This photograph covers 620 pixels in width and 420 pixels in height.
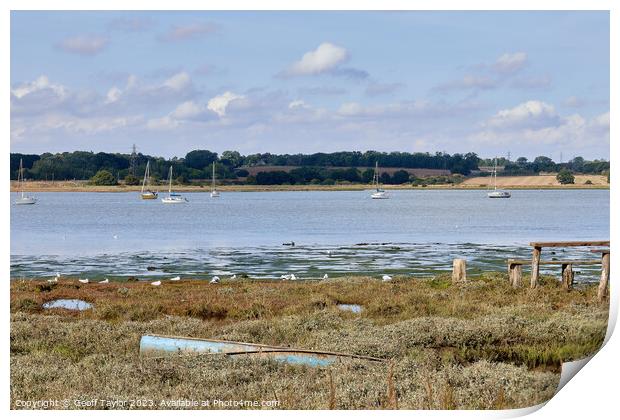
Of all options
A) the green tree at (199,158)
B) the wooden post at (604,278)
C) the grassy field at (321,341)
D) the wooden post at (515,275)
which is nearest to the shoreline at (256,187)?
the green tree at (199,158)

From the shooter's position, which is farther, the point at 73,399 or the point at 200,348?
the point at 200,348

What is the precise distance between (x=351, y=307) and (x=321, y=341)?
3.11 m

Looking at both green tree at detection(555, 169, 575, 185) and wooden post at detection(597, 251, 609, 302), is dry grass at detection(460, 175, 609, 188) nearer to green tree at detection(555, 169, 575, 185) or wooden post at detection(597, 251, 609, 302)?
green tree at detection(555, 169, 575, 185)

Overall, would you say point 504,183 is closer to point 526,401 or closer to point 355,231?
point 526,401

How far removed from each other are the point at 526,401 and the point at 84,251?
12.7 m

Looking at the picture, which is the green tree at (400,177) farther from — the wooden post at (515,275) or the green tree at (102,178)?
the green tree at (102,178)

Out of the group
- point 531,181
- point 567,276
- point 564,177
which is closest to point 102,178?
point 531,181

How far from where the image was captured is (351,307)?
47.6ft

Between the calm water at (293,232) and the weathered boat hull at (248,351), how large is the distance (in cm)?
314

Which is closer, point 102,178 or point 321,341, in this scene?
point 321,341

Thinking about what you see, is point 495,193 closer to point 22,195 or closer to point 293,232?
point 22,195

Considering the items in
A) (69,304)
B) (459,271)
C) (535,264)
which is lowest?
(69,304)

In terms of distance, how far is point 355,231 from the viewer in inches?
1149
